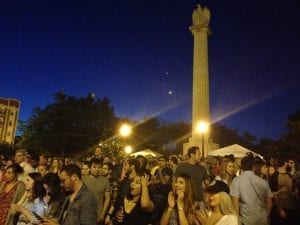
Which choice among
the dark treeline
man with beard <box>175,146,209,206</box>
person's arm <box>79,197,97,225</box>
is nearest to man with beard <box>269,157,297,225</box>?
man with beard <box>175,146,209,206</box>

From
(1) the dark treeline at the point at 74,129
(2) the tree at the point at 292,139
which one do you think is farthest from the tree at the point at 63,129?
(2) the tree at the point at 292,139

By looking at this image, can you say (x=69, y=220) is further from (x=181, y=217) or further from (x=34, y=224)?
(x=181, y=217)

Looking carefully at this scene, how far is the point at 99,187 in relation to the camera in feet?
23.8

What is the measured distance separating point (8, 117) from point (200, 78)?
82012 mm

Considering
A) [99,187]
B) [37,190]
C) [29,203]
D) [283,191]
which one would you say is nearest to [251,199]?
[283,191]

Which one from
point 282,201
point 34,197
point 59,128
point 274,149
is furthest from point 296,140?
point 34,197

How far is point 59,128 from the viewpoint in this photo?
128 feet

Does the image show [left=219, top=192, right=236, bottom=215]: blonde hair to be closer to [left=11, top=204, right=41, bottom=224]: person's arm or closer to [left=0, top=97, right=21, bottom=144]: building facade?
[left=11, top=204, right=41, bottom=224]: person's arm

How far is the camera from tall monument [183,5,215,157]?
95.7 feet

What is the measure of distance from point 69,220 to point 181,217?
1488mm

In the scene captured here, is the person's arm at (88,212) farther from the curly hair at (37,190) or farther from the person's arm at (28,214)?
the curly hair at (37,190)

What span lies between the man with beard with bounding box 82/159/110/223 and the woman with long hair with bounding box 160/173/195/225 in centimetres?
300

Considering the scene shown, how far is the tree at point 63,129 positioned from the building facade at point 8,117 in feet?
201

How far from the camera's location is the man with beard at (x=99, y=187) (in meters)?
7.18
